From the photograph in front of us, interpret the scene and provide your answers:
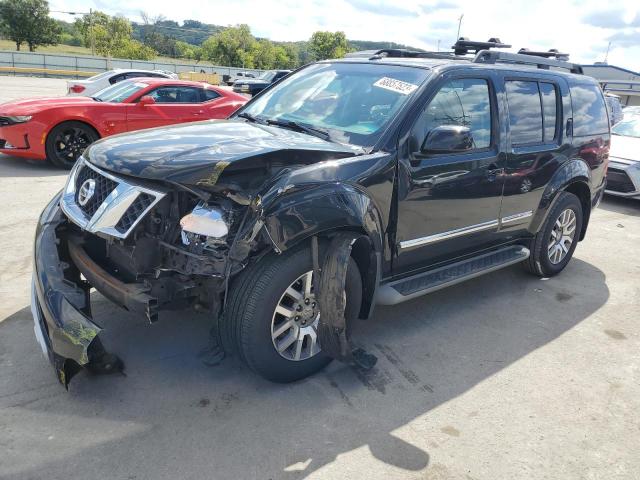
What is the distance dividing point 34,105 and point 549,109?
24.5 feet

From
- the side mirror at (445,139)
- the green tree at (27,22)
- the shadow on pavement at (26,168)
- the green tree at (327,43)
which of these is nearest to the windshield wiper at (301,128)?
the side mirror at (445,139)

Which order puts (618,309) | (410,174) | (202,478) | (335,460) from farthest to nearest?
(618,309) → (410,174) → (335,460) → (202,478)

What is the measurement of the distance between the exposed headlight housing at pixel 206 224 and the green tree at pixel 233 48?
80.2 metres

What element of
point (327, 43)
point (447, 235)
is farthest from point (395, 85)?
point (327, 43)

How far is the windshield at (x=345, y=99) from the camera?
352 cm

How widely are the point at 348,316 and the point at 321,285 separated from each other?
0.46m

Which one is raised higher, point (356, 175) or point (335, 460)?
point (356, 175)

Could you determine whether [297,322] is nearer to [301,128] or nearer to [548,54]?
[301,128]

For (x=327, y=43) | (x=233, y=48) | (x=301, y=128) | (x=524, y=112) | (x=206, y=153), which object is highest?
(x=327, y=43)

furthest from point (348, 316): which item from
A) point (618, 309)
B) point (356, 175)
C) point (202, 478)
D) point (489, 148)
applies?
point (618, 309)

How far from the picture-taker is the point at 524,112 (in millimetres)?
4344

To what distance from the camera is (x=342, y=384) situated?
3256mm

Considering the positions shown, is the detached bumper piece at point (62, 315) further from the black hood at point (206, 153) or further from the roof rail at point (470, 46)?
the roof rail at point (470, 46)

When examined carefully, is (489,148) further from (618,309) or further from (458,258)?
(618,309)
